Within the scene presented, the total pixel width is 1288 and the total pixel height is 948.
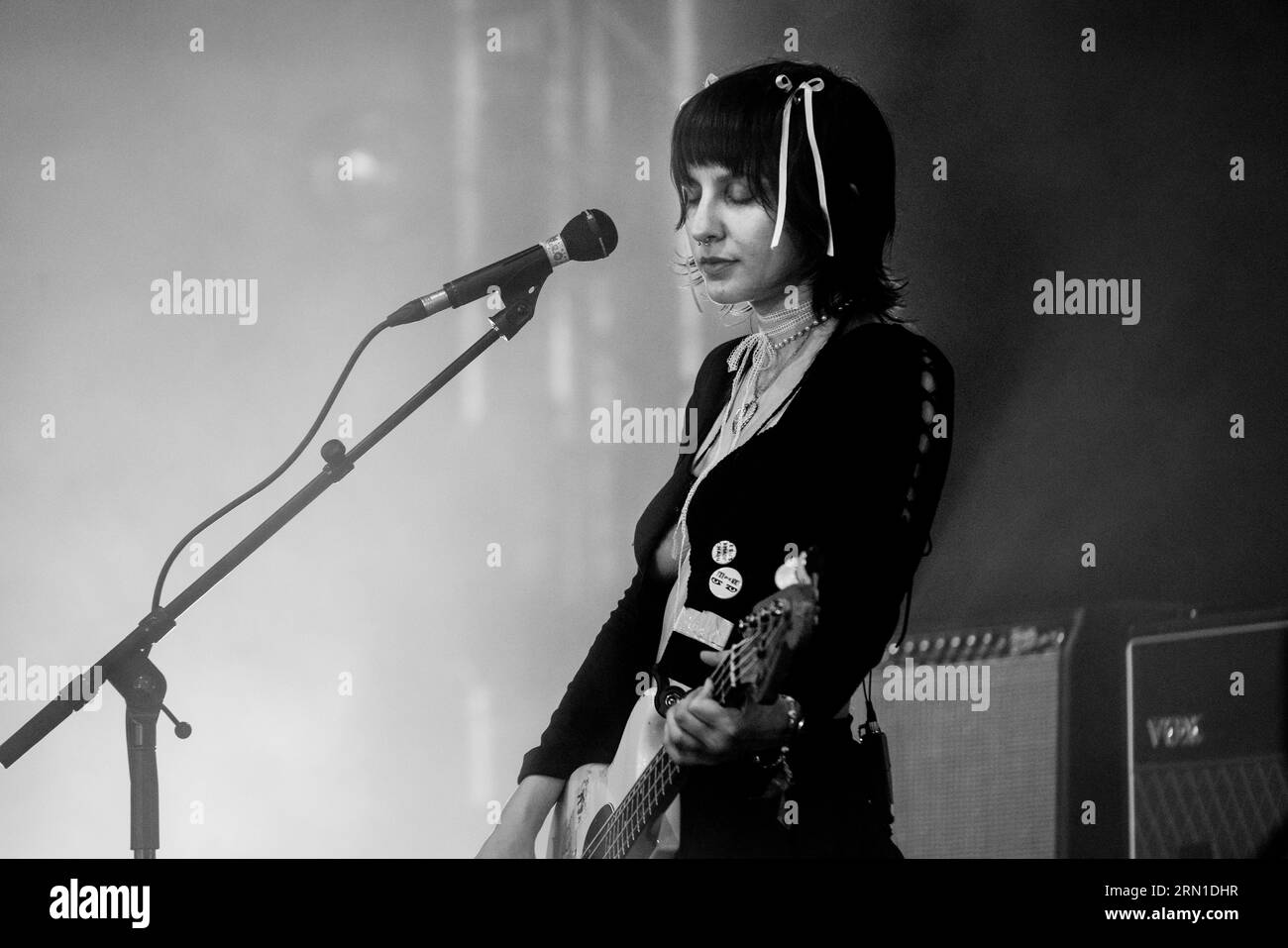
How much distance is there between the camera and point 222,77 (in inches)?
80.3

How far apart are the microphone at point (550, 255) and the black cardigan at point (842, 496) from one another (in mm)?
393

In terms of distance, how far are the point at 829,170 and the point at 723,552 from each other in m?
0.57

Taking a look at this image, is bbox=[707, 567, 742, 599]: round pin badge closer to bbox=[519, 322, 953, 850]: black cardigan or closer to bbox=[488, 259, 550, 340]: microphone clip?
bbox=[519, 322, 953, 850]: black cardigan

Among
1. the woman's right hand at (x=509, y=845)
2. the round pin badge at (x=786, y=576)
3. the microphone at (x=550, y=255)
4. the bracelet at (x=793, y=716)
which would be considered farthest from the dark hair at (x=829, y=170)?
the woman's right hand at (x=509, y=845)

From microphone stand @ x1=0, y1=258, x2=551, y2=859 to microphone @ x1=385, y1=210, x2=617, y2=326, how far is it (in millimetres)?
10

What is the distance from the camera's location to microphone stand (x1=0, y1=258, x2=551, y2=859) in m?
1.74

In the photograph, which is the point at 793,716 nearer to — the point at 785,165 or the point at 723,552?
the point at 723,552

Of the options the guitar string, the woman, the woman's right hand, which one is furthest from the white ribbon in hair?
the woman's right hand

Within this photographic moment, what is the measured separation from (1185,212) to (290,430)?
5.11 ft

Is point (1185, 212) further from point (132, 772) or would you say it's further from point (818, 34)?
point (132, 772)

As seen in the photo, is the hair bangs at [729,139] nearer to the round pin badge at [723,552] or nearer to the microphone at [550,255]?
the microphone at [550,255]

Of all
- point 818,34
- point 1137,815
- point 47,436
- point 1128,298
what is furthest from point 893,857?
point 47,436

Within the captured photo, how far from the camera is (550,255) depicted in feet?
5.84

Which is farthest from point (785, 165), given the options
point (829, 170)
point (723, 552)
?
point (723, 552)
